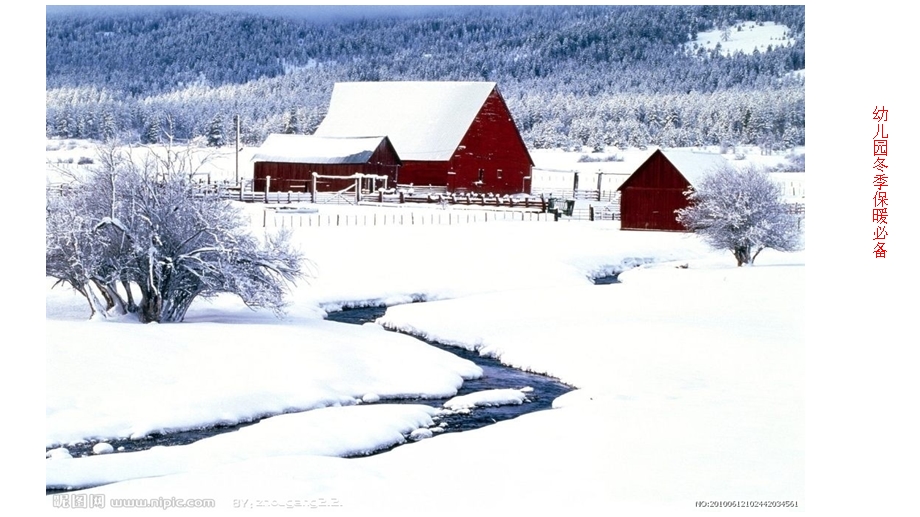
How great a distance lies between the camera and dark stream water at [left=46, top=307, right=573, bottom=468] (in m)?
13.5

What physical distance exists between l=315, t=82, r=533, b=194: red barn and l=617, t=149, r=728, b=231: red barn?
48.6ft

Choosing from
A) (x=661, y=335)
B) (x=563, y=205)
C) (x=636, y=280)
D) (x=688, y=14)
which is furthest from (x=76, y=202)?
(x=688, y=14)

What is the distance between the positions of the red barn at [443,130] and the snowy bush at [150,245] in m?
36.2

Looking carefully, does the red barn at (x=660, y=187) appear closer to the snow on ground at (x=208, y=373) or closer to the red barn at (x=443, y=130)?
the red barn at (x=443, y=130)

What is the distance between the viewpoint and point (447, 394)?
54.8 feet

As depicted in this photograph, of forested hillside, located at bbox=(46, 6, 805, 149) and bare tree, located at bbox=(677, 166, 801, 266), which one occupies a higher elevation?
forested hillside, located at bbox=(46, 6, 805, 149)

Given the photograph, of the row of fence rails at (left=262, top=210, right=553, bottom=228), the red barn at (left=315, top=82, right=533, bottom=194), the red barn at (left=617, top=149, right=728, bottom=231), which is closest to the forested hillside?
the red barn at (left=315, top=82, right=533, bottom=194)

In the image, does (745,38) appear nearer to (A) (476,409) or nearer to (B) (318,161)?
(B) (318,161)

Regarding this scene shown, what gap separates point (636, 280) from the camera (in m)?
30.2

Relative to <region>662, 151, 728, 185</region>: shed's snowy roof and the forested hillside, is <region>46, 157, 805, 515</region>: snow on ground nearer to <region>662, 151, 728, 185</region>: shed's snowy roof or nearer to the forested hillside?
<region>662, 151, 728, 185</region>: shed's snowy roof

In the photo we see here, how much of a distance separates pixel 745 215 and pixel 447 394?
19610 millimetres

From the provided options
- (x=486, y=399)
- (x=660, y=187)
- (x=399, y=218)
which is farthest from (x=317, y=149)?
(x=486, y=399)

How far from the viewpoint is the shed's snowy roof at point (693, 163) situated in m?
40.5

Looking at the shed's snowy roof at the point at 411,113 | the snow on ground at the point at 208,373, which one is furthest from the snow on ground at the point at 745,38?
the snow on ground at the point at 208,373
